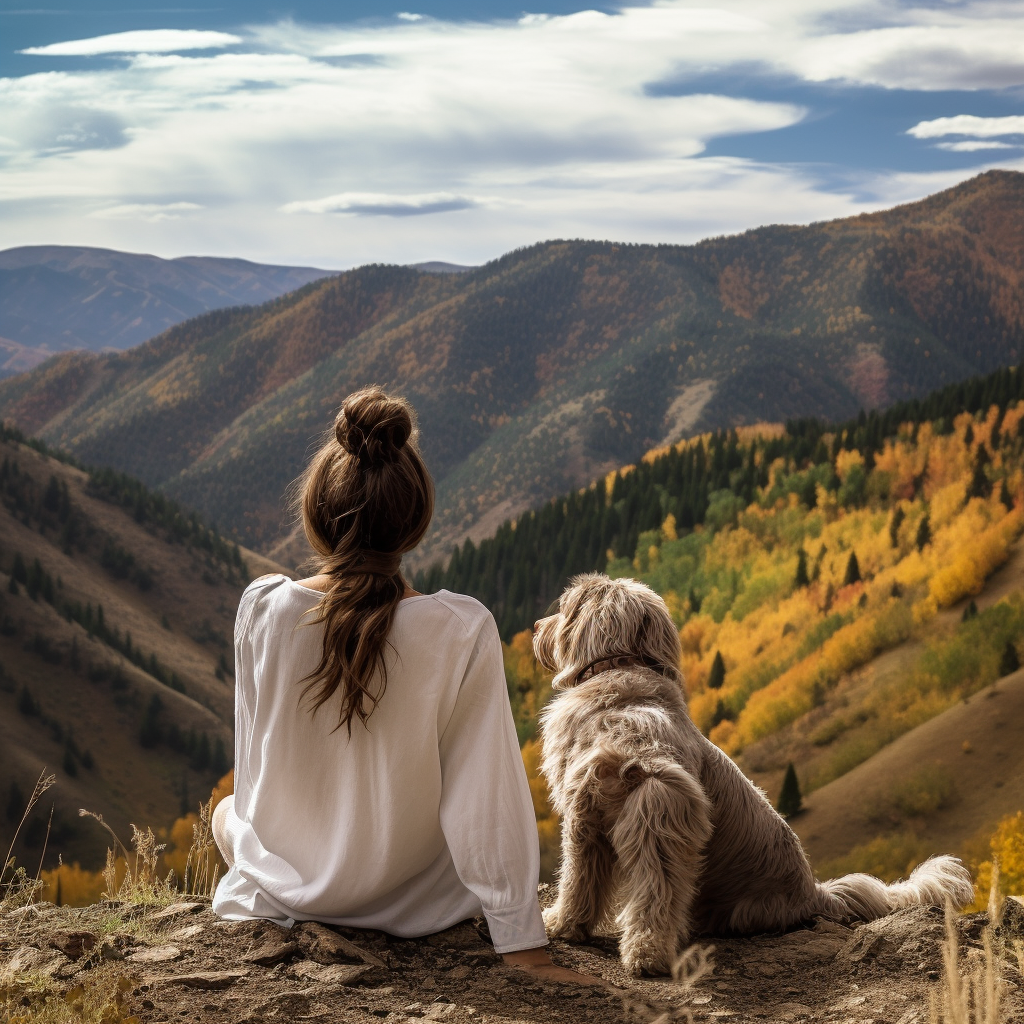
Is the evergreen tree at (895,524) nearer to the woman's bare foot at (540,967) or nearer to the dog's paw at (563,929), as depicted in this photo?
the dog's paw at (563,929)

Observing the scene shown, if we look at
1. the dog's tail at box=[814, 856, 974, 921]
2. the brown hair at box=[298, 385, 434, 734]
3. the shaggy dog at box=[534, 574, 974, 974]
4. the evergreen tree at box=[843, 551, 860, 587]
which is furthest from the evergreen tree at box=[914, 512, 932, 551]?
the brown hair at box=[298, 385, 434, 734]

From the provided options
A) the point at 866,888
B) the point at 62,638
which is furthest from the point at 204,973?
the point at 62,638

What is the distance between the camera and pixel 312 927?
3996mm

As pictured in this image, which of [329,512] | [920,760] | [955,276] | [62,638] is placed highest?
[955,276]

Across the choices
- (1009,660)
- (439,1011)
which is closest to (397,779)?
(439,1011)

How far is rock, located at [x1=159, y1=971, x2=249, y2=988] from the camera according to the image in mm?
Answer: 3648

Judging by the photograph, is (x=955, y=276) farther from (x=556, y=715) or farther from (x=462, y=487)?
(x=556, y=715)

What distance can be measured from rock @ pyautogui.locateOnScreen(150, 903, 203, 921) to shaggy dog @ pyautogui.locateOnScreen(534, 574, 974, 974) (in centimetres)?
182

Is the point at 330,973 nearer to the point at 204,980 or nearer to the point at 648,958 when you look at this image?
the point at 204,980

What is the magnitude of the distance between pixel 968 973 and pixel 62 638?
9270cm

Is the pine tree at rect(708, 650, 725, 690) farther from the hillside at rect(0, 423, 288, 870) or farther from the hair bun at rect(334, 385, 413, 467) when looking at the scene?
the hair bun at rect(334, 385, 413, 467)

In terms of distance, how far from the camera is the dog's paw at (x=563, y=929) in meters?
4.68

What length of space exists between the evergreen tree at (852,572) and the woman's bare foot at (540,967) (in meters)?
53.8

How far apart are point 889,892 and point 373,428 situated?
13.1ft
